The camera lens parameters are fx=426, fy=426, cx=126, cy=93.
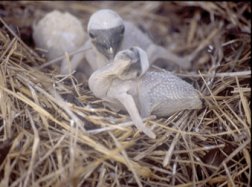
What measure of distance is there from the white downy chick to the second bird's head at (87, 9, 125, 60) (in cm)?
33

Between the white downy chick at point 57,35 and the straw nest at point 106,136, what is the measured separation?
34cm

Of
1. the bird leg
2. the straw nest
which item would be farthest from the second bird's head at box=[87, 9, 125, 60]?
the bird leg

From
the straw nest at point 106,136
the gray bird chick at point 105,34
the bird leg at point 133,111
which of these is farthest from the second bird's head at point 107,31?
the bird leg at point 133,111

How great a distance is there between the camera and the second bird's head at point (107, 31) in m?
2.10

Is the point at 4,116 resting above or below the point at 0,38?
below

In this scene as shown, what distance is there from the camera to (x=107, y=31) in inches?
82.4

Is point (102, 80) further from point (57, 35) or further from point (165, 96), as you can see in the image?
point (57, 35)

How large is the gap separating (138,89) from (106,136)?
34 cm

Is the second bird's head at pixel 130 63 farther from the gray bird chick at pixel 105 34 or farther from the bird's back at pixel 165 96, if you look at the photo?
the gray bird chick at pixel 105 34

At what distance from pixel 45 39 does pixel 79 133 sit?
1.02m

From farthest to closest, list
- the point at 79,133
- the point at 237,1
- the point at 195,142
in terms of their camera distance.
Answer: the point at 237,1 → the point at 195,142 → the point at 79,133

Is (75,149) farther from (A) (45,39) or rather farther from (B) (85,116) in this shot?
(A) (45,39)

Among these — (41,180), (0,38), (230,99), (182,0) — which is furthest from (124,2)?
(41,180)

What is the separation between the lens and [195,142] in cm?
174
